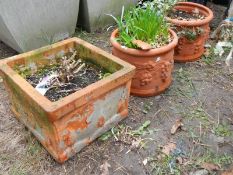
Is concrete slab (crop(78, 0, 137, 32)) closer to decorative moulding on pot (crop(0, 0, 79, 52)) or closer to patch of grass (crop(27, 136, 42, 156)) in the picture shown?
decorative moulding on pot (crop(0, 0, 79, 52))

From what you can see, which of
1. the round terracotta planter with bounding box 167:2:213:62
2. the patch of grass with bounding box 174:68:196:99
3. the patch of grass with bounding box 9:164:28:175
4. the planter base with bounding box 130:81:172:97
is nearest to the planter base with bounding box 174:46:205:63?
the round terracotta planter with bounding box 167:2:213:62

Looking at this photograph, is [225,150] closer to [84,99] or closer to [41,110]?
[84,99]

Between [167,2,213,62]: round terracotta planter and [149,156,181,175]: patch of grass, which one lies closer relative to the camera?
[149,156,181,175]: patch of grass

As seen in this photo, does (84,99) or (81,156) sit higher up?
(84,99)

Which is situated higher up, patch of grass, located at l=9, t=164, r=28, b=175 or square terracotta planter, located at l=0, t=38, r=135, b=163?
square terracotta planter, located at l=0, t=38, r=135, b=163

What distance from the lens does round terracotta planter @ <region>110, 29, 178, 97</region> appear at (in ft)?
7.34

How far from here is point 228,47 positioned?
3.24 meters

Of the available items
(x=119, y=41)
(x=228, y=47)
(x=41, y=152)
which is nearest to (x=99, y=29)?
(x=119, y=41)

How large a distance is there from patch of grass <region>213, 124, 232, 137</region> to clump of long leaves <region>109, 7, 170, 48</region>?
79 cm

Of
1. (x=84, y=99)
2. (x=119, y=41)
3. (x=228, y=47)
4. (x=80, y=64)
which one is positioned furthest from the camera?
(x=228, y=47)

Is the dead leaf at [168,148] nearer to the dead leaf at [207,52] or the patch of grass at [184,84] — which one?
the patch of grass at [184,84]

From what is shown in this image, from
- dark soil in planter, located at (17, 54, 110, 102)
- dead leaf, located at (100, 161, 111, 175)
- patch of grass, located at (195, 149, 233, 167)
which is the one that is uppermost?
dark soil in planter, located at (17, 54, 110, 102)

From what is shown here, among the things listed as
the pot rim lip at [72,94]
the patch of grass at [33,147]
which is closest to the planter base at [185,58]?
the pot rim lip at [72,94]

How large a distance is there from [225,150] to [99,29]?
216 cm
